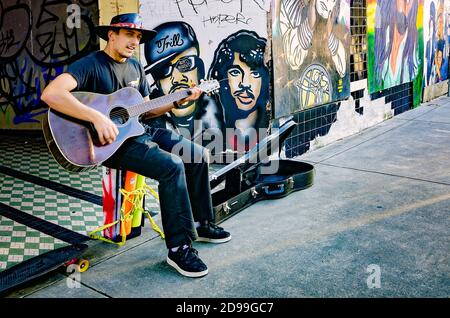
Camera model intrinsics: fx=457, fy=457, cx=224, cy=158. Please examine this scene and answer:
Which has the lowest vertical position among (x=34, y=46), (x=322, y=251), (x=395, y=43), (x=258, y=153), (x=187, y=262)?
(x=322, y=251)

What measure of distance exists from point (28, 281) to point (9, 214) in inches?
58.6

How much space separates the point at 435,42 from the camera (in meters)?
11.1

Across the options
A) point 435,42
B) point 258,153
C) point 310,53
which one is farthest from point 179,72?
point 435,42

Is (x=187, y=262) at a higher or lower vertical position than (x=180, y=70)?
lower

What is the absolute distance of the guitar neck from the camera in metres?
3.25

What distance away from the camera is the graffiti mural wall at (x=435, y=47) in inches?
413

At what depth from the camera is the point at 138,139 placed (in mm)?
3242

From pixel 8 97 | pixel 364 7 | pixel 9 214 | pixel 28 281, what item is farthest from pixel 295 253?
pixel 8 97

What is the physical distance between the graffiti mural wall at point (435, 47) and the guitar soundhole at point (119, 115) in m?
9.10

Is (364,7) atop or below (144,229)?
atop

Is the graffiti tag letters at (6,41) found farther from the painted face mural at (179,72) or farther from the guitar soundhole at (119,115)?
the guitar soundhole at (119,115)

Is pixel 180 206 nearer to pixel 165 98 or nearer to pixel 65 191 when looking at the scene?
pixel 165 98

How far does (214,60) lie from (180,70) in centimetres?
43

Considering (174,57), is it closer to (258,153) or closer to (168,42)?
(168,42)
